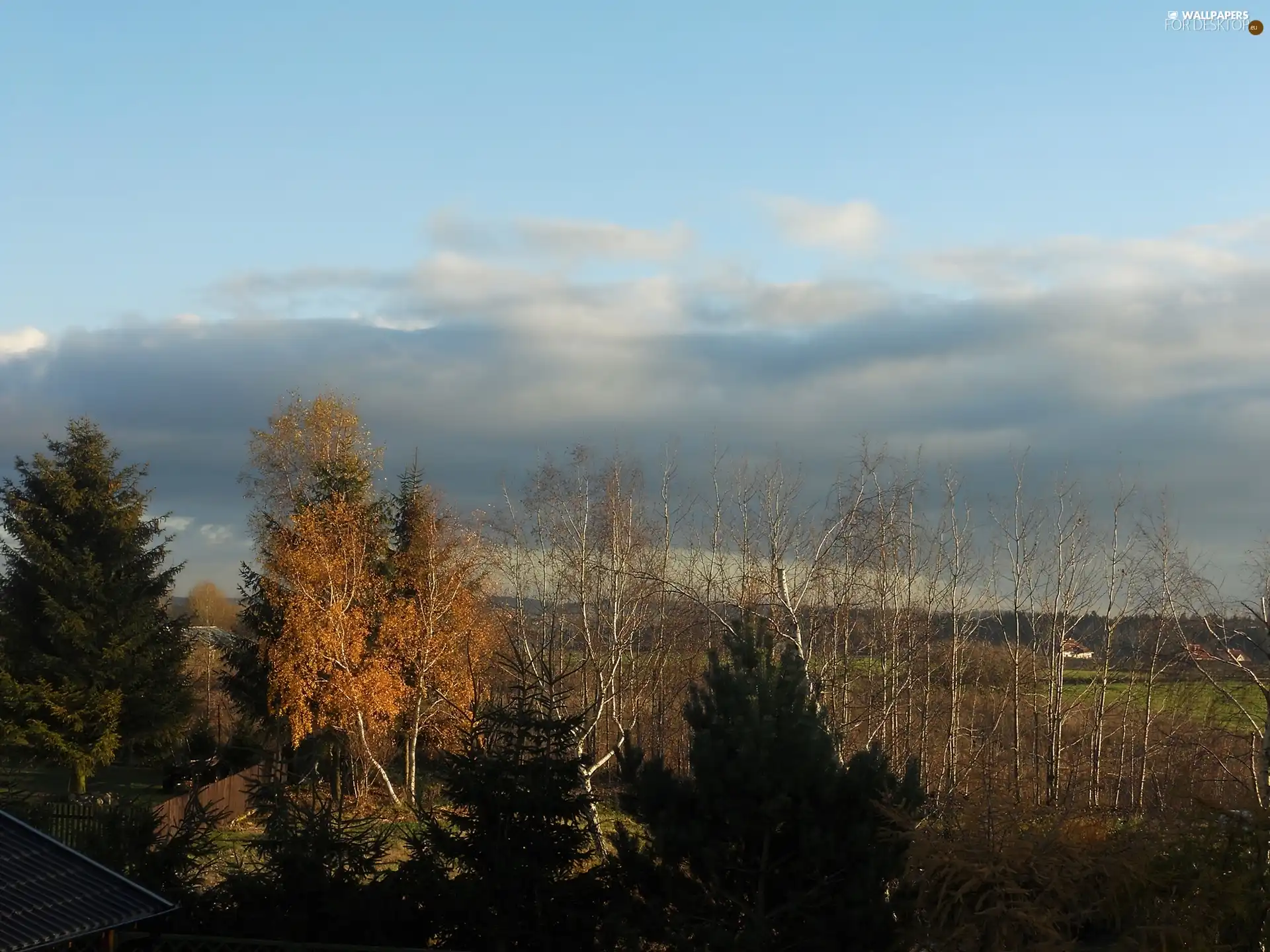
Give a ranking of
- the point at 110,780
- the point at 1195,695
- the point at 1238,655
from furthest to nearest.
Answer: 1. the point at 110,780
2. the point at 1195,695
3. the point at 1238,655

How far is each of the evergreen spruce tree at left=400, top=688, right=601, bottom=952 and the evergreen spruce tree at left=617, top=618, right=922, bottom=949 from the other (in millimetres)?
1075

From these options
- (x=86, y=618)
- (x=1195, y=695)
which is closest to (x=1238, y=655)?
(x=1195, y=695)

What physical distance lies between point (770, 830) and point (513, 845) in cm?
282

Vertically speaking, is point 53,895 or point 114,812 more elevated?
point 53,895

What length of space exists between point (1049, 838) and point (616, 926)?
4.14 metres

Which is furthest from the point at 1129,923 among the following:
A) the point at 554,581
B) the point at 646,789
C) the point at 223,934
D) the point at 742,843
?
the point at 554,581

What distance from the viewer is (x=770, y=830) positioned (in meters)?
9.87

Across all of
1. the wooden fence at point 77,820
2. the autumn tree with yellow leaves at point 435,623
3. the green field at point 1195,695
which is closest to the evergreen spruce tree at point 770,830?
the wooden fence at point 77,820

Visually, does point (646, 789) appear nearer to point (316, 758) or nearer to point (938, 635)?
point (316, 758)

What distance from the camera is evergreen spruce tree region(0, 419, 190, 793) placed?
3167 cm

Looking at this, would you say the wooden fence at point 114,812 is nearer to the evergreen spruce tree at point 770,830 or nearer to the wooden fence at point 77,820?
the wooden fence at point 77,820

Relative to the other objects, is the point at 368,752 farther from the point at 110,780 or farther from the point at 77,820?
the point at 110,780

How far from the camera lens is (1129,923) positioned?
831cm

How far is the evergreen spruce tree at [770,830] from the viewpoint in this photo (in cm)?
967
